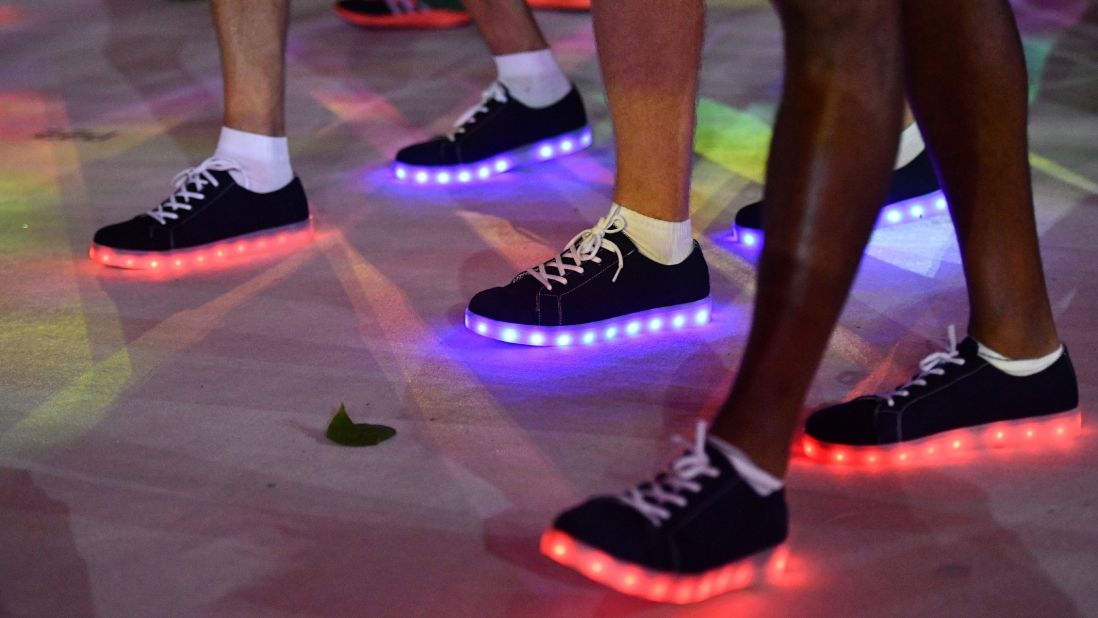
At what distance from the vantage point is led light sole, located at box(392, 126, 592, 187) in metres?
2.47

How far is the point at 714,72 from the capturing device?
10.7ft

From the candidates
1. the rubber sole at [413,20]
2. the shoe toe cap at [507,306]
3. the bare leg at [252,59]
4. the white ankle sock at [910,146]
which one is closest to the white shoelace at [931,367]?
the shoe toe cap at [507,306]

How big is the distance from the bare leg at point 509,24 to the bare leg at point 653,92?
78 centimetres

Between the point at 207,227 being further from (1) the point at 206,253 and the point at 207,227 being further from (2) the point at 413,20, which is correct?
(2) the point at 413,20

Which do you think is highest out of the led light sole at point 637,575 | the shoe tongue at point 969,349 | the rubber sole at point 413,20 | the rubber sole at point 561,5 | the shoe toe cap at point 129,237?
the shoe tongue at point 969,349

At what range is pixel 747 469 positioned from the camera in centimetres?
111

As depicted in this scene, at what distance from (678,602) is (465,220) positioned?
1242 millimetres

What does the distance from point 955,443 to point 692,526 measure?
0.43m

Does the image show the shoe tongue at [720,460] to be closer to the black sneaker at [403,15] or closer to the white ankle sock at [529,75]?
the white ankle sock at [529,75]

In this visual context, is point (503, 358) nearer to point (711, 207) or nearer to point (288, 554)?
point (288, 554)

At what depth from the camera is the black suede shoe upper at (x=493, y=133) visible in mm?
2471

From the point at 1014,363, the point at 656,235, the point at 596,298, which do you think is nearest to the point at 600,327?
the point at 596,298

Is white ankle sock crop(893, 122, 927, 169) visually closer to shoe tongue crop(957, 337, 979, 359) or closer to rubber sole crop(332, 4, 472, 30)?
shoe tongue crop(957, 337, 979, 359)

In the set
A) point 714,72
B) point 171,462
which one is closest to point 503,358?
point 171,462
